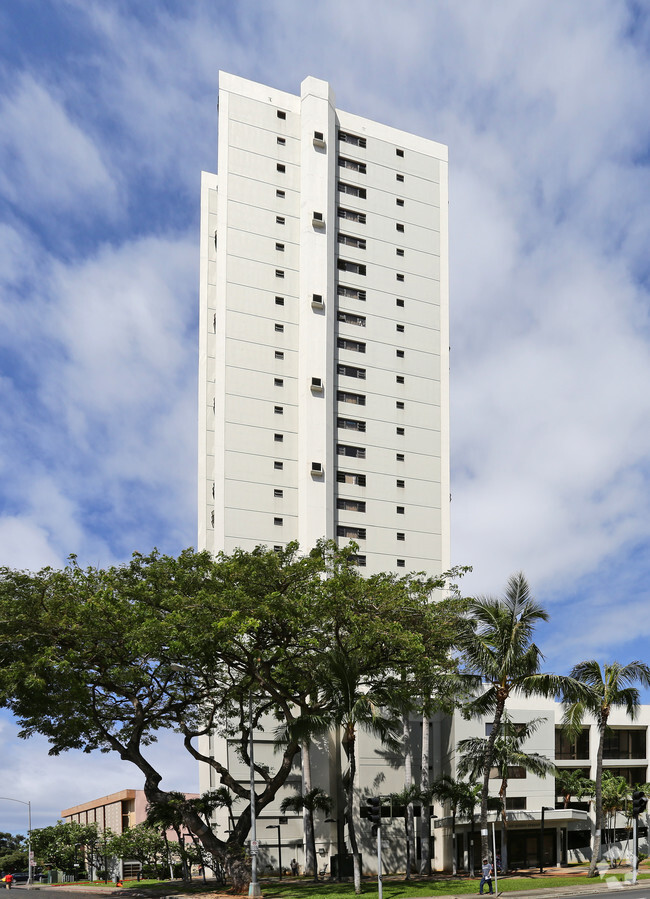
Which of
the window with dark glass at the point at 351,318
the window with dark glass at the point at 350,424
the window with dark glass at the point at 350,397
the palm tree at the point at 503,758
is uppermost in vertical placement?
the window with dark glass at the point at 351,318

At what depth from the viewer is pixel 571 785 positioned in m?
57.7

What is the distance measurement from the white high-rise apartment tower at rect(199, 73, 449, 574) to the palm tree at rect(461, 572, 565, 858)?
87.7 ft

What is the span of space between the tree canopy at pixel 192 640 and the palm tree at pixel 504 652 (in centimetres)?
140

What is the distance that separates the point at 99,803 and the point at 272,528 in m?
60.9

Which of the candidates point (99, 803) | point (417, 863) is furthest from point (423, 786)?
point (99, 803)

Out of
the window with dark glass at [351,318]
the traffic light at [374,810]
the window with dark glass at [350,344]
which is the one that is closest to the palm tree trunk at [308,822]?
the traffic light at [374,810]

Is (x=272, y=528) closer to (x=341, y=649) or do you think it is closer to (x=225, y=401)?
(x=225, y=401)

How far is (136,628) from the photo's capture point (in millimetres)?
35250

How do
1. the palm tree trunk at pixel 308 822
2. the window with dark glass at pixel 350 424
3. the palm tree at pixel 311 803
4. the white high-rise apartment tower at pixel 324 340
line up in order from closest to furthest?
the palm tree at pixel 311 803 < the palm tree trunk at pixel 308 822 < the white high-rise apartment tower at pixel 324 340 < the window with dark glass at pixel 350 424

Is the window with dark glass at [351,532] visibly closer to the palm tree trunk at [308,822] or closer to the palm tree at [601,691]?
the palm tree trunk at [308,822]

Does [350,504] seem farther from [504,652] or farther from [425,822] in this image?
[504,652]

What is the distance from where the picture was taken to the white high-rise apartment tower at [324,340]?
214 ft

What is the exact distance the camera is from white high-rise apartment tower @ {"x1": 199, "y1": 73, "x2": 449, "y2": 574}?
214 ft

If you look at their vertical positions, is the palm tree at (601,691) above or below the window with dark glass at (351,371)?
below
